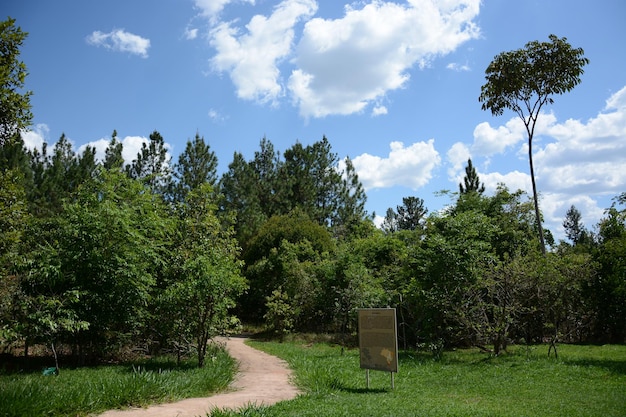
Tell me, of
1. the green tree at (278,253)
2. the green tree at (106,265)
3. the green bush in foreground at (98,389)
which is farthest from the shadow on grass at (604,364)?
the green tree at (278,253)

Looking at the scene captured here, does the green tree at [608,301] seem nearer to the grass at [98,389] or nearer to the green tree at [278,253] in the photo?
the green tree at [278,253]

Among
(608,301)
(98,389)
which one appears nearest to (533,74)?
(608,301)

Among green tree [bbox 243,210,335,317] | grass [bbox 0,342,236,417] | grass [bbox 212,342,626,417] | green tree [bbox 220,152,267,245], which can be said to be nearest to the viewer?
grass [bbox 0,342,236,417]

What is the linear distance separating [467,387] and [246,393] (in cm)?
524

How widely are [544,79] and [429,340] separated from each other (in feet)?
50.6

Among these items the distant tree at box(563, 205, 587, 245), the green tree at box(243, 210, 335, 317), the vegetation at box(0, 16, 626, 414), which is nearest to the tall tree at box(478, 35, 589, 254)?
the vegetation at box(0, 16, 626, 414)

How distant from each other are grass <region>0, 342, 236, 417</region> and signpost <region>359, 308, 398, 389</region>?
11.2ft

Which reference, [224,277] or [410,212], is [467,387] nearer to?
[224,277]

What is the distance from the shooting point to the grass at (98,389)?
6809 millimetres

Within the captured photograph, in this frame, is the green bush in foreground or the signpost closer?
the green bush in foreground

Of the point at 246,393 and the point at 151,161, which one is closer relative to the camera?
the point at 246,393

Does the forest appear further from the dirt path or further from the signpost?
the signpost

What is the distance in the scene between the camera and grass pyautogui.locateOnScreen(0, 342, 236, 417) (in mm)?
6809

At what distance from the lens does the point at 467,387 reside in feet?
34.9
